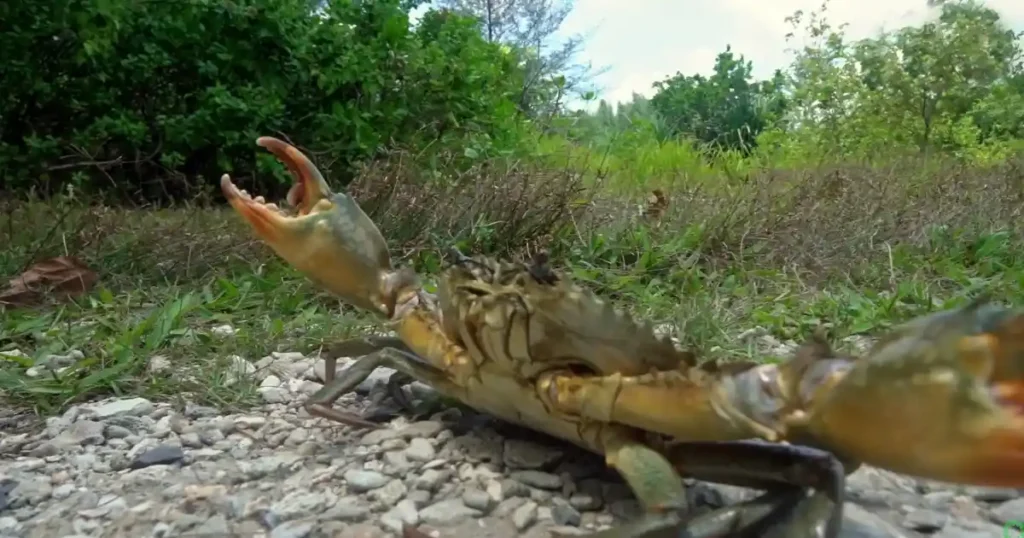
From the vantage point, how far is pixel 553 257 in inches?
148

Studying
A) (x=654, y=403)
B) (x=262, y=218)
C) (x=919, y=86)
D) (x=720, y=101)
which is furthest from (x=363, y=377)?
(x=720, y=101)

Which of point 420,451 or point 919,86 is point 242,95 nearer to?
point 420,451

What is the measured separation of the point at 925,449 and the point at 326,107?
17.4 ft

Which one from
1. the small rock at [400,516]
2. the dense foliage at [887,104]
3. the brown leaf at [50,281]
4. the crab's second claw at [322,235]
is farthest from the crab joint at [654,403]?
the dense foliage at [887,104]

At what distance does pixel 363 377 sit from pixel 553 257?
1.75m

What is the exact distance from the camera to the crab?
1078 mm

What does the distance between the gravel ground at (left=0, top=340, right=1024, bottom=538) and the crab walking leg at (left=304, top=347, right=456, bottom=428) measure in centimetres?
3

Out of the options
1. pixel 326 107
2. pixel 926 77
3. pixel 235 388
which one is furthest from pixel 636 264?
pixel 926 77

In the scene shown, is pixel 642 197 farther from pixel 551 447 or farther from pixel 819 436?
pixel 819 436

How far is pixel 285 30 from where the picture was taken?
5.64 meters

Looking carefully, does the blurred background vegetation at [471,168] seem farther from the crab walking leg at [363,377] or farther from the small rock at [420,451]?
the small rock at [420,451]

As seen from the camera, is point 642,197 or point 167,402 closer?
point 167,402

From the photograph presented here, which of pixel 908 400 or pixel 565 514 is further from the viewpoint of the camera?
pixel 565 514

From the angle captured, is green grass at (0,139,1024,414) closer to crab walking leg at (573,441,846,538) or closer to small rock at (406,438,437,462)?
small rock at (406,438,437,462)
